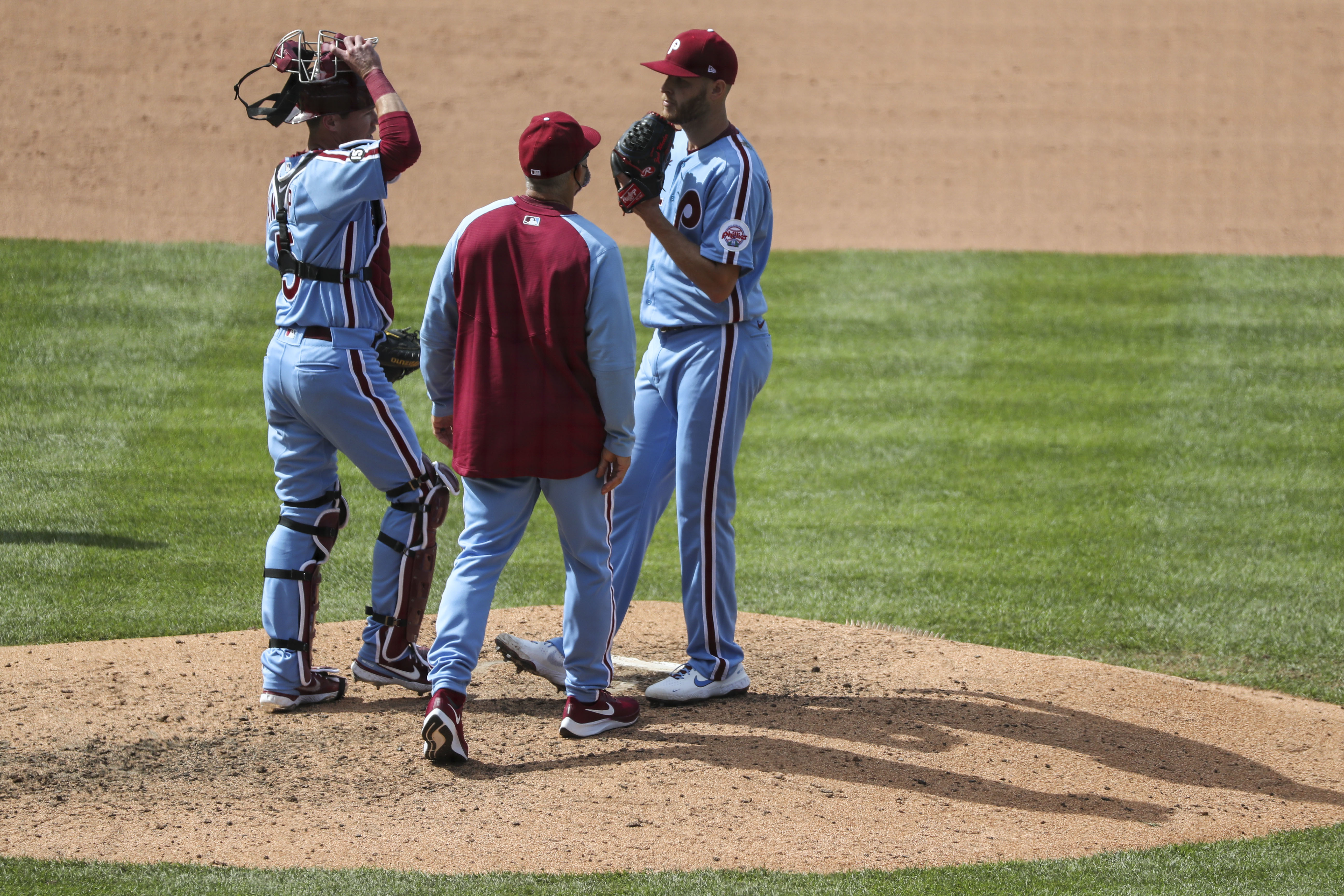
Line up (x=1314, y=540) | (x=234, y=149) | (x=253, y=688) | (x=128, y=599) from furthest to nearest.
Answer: (x=234, y=149)
(x=1314, y=540)
(x=128, y=599)
(x=253, y=688)

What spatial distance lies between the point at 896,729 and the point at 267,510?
445 cm

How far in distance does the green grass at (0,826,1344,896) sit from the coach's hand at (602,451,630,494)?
1.24 meters

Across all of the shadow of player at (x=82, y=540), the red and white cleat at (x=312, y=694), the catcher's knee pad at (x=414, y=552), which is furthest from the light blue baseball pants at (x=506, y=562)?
the shadow of player at (x=82, y=540)

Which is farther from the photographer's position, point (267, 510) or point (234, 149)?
point (234, 149)

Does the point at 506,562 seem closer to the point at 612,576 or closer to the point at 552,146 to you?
the point at 612,576

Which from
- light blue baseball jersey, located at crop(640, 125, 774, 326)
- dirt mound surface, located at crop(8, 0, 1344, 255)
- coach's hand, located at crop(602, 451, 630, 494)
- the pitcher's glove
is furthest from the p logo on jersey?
dirt mound surface, located at crop(8, 0, 1344, 255)

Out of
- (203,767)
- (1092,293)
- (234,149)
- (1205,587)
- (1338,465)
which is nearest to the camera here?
(203,767)

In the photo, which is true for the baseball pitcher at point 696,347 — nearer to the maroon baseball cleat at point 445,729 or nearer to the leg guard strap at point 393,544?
the leg guard strap at point 393,544

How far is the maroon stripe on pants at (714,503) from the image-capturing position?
15.5 feet

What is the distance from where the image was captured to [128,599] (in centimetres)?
645

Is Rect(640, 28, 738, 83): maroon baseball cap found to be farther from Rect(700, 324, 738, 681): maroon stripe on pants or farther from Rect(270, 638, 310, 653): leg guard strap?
Rect(270, 638, 310, 653): leg guard strap

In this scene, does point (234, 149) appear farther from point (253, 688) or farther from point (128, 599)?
point (253, 688)

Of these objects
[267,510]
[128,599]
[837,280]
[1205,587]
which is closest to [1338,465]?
[1205,587]

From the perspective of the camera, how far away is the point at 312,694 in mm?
4836
